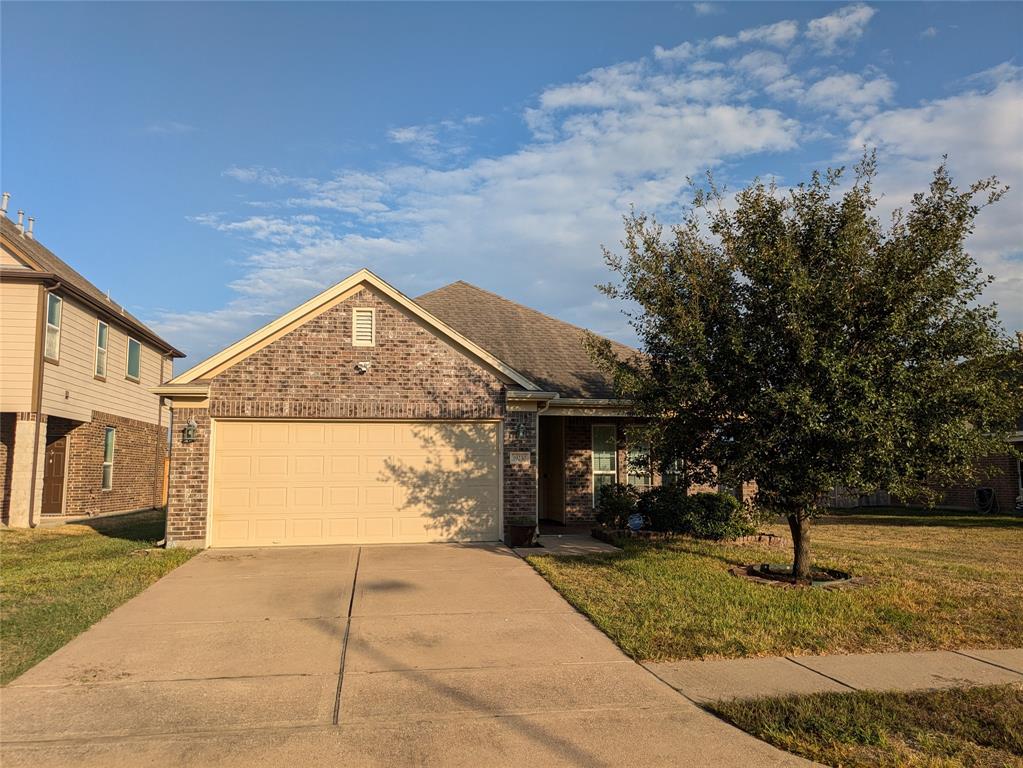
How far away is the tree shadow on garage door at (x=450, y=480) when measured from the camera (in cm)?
1335

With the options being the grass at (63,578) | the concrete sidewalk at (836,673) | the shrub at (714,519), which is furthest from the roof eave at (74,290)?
the concrete sidewalk at (836,673)

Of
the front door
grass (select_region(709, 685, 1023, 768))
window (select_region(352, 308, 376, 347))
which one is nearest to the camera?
grass (select_region(709, 685, 1023, 768))

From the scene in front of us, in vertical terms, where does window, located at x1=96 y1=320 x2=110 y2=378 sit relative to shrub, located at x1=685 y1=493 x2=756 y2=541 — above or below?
above

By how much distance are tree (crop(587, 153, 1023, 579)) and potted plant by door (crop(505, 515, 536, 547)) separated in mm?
4159

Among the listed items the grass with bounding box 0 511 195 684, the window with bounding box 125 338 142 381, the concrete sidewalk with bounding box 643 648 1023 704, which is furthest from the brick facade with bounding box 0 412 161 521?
the concrete sidewalk with bounding box 643 648 1023 704

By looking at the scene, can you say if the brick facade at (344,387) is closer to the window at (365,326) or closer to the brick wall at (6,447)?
the window at (365,326)

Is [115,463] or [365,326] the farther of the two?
[115,463]

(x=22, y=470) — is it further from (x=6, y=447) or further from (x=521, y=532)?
(x=521, y=532)

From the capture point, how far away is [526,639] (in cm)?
723

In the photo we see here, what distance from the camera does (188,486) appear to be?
12469mm

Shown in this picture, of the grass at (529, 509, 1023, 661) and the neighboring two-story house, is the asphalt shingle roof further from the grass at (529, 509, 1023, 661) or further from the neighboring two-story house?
the neighboring two-story house

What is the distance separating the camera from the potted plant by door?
12.9 metres

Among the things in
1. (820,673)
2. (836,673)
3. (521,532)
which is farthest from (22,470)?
(836,673)

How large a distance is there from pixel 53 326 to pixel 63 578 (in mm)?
9443
